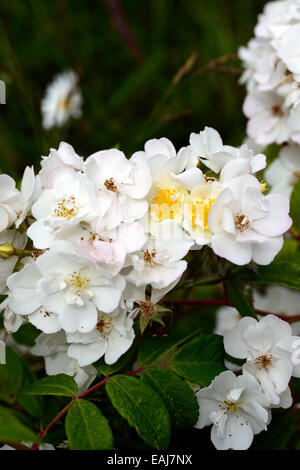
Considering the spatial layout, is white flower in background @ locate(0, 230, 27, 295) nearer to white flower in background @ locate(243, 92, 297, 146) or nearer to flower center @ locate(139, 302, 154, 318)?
flower center @ locate(139, 302, 154, 318)

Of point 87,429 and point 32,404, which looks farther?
point 32,404

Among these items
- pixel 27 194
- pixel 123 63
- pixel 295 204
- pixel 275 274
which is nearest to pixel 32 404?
pixel 27 194

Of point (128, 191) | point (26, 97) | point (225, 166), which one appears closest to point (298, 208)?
point (225, 166)

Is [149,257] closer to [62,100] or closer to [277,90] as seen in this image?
[277,90]

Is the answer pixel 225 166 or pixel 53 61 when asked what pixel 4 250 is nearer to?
pixel 225 166

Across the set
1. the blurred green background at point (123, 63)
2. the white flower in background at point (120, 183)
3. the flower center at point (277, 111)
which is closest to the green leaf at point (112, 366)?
the white flower in background at point (120, 183)
